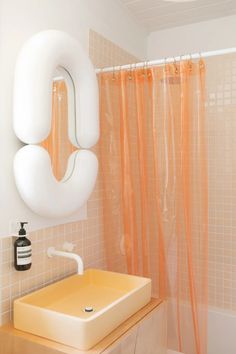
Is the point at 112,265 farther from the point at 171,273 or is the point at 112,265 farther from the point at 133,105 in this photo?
the point at 133,105

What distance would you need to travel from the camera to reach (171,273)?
6.19 feet

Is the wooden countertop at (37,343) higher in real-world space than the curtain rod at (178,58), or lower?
lower

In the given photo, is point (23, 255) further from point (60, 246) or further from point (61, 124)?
point (61, 124)

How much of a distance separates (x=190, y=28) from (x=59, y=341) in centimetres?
246

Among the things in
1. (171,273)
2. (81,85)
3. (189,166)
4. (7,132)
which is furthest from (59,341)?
(81,85)

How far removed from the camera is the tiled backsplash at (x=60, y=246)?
156 centimetres

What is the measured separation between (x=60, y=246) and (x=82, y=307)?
36cm

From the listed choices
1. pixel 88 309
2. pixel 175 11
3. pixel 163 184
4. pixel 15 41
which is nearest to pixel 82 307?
pixel 88 309

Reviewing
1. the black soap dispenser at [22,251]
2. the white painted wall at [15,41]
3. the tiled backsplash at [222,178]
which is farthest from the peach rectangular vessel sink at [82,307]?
the tiled backsplash at [222,178]

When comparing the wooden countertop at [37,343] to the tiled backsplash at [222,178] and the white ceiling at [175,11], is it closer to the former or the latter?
the tiled backsplash at [222,178]

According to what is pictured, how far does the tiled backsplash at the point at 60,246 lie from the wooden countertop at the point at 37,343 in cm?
10

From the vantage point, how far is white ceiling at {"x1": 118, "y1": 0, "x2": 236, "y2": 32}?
7.89 feet

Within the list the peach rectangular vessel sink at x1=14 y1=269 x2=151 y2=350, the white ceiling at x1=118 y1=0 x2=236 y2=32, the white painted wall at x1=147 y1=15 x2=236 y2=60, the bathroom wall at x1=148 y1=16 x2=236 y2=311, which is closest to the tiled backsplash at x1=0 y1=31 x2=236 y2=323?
the bathroom wall at x1=148 y1=16 x2=236 y2=311

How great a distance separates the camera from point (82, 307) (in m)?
1.67
